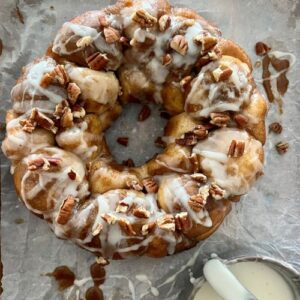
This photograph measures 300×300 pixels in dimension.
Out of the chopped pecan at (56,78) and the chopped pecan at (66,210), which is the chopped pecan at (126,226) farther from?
the chopped pecan at (56,78)

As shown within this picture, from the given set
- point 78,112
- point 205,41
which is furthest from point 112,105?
point 205,41

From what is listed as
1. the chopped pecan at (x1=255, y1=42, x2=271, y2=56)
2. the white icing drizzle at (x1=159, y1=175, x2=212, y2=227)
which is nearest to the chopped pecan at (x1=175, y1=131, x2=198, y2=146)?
the white icing drizzle at (x1=159, y1=175, x2=212, y2=227)

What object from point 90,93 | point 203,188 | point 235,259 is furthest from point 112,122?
point 235,259

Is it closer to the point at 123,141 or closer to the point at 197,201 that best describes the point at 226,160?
the point at 197,201

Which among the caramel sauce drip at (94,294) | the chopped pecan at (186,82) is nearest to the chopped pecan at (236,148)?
the chopped pecan at (186,82)

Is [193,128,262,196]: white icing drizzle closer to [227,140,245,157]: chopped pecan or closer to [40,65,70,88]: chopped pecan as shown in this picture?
[227,140,245,157]: chopped pecan

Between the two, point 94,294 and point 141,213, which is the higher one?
point 141,213
